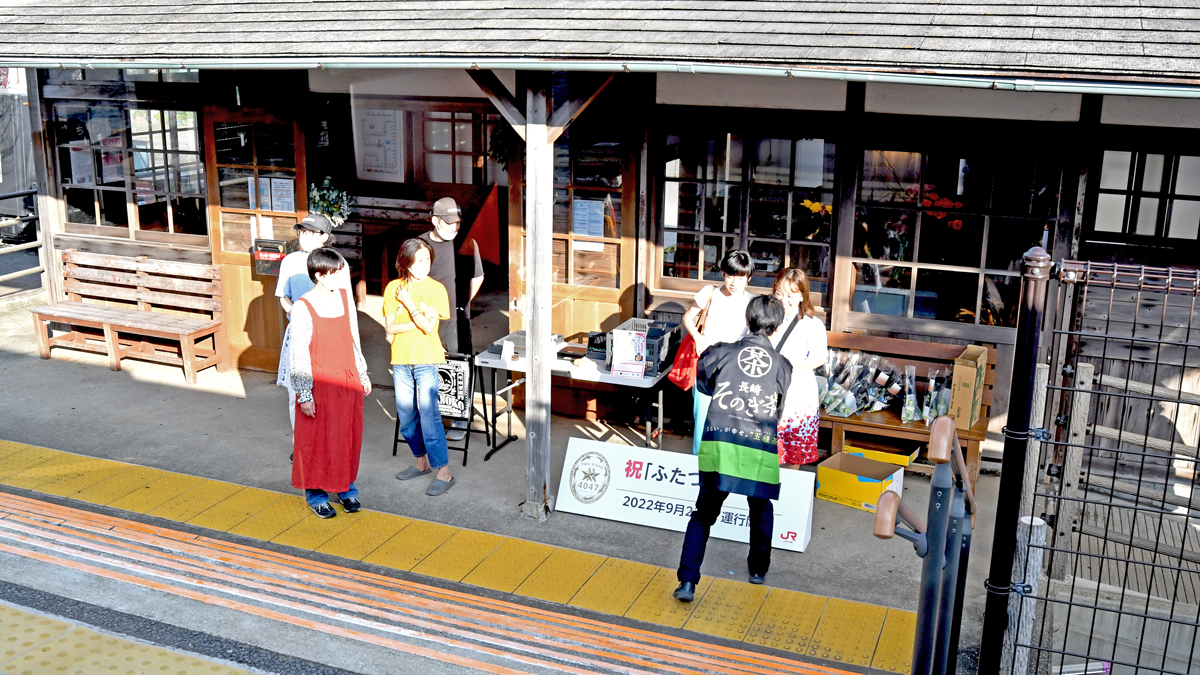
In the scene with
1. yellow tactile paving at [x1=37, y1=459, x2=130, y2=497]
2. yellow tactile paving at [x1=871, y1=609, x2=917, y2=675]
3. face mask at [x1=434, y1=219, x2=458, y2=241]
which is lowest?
yellow tactile paving at [x1=871, y1=609, x2=917, y2=675]

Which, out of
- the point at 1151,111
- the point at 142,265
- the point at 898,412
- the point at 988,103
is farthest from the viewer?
the point at 142,265

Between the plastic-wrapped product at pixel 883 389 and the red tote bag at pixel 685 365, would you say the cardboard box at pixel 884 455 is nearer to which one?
the plastic-wrapped product at pixel 883 389

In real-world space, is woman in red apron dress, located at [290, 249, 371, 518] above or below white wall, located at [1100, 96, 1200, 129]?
below

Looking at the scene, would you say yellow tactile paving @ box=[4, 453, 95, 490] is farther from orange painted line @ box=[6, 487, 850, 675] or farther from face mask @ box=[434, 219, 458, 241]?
face mask @ box=[434, 219, 458, 241]

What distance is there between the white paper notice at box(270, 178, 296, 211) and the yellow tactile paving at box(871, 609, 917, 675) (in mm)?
6188

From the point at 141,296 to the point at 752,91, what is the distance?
6.05 meters

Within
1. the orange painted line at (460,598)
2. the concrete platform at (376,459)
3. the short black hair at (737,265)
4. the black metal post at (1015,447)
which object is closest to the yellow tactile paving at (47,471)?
the concrete platform at (376,459)

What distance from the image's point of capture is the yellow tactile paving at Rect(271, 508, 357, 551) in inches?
253

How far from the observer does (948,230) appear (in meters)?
7.58

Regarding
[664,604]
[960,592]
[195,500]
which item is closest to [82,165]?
[195,500]

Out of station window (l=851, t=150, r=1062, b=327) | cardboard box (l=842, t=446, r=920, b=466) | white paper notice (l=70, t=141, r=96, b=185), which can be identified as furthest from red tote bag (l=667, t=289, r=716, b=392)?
white paper notice (l=70, t=141, r=96, b=185)

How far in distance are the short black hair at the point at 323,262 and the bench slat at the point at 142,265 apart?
3.72 meters

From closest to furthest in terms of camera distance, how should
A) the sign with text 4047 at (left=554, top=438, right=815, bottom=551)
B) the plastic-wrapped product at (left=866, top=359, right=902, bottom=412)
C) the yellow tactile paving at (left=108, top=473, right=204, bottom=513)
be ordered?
1. the sign with text 4047 at (left=554, top=438, right=815, bottom=551)
2. the yellow tactile paving at (left=108, top=473, right=204, bottom=513)
3. the plastic-wrapped product at (left=866, top=359, right=902, bottom=412)

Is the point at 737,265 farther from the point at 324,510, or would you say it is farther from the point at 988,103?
the point at 324,510
